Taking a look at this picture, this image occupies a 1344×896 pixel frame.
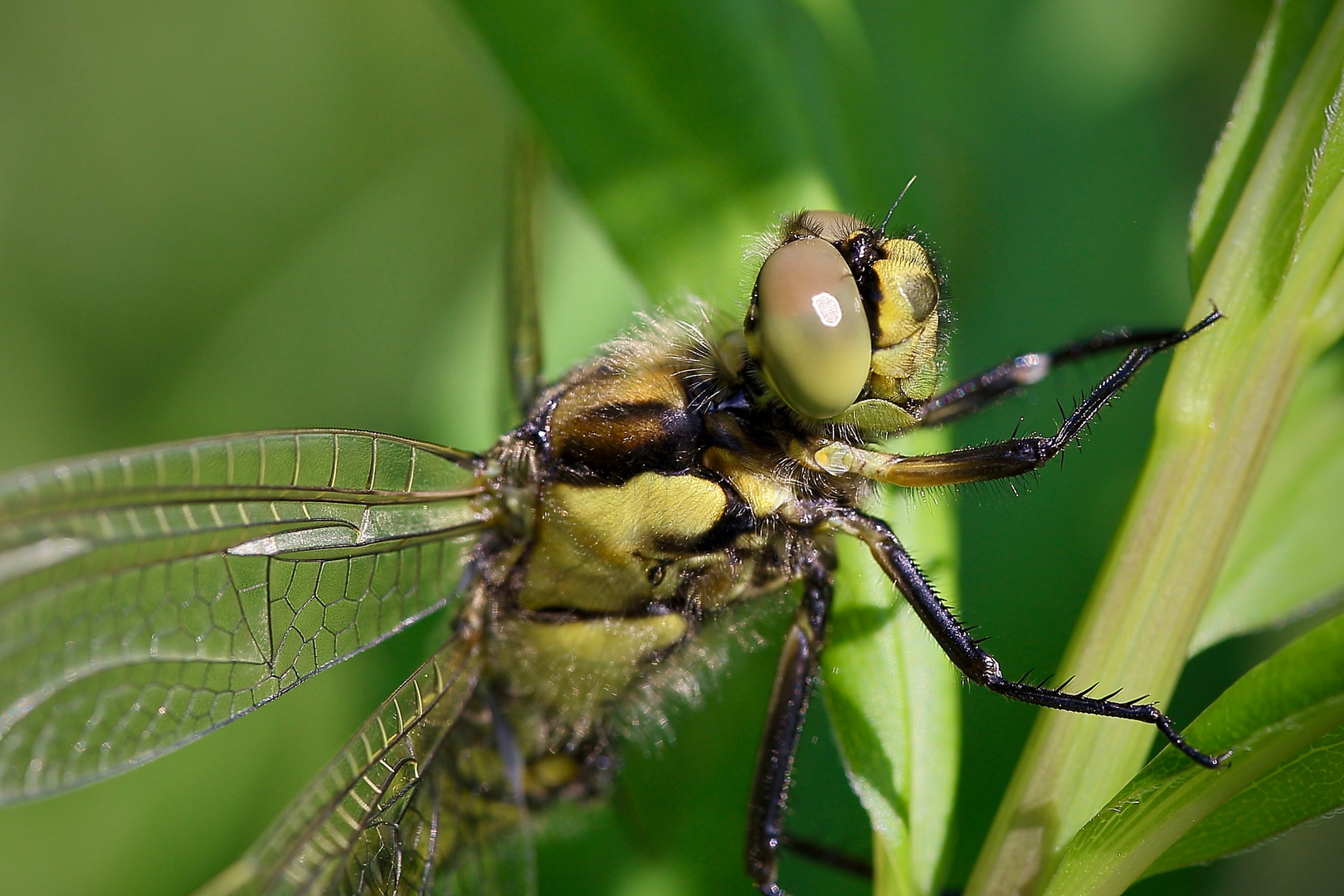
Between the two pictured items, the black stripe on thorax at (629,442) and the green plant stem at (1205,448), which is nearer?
the green plant stem at (1205,448)

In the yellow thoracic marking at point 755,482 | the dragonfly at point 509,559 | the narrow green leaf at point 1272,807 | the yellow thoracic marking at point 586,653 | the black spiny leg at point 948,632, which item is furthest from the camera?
the yellow thoracic marking at point 586,653

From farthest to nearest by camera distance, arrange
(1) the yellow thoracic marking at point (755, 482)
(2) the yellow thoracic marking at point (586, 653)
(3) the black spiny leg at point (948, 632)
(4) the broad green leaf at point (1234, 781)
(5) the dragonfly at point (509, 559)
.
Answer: (2) the yellow thoracic marking at point (586, 653), (1) the yellow thoracic marking at point (755, 482), (5) the dragonfly at point (509, 559), (3) the black spiny leg at point (948, 632), (4) the broad green leaf at point (1234, 781)

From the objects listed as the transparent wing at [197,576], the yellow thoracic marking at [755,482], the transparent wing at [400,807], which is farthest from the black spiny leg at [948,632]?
the transparent wing at [400,807]

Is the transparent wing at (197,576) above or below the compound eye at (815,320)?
below

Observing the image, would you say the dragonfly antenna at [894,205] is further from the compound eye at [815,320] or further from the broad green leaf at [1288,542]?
the broad green leaf at [1288,542]

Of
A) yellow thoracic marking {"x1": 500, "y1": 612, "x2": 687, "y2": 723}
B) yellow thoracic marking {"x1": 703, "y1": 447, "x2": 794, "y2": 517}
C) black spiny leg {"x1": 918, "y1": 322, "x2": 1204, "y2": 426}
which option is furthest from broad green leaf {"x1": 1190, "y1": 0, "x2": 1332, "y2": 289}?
yellow thoracic marking {"x1": 500, "y1": 612, "x2": 687, "y2": 723}

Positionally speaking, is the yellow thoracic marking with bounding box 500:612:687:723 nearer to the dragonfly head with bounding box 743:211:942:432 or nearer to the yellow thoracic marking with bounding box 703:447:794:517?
the yellow thoracic marking with bounding box 703:447:794:517
